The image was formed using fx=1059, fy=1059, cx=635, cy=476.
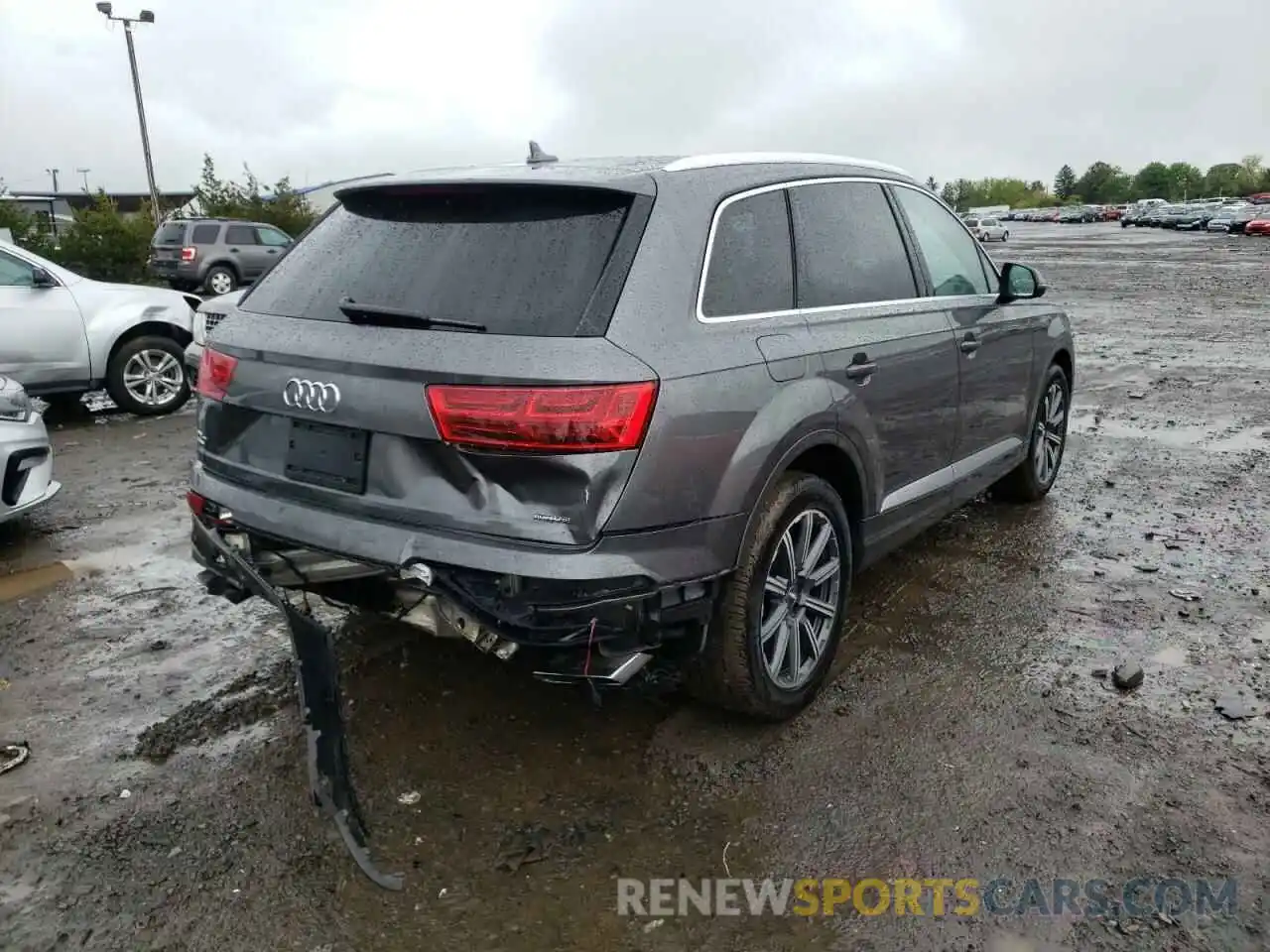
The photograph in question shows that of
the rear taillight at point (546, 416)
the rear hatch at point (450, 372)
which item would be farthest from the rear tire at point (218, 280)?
the rear taillight at point (546, 416)

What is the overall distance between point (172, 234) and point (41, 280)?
15506 mm

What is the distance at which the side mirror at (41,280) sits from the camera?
827cm

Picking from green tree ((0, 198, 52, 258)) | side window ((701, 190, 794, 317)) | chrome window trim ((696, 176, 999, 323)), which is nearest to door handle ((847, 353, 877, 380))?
chrome window trim ((696, 176, 999, 323))

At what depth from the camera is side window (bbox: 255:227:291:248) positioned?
2319cm

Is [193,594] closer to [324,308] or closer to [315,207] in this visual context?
[324,308]

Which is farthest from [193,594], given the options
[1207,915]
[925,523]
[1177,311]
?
[1177,311]

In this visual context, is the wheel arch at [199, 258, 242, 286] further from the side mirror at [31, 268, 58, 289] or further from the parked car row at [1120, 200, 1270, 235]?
the parked car row at [1120, 200, 1270, 235]

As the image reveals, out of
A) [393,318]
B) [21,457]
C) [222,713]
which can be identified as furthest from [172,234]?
[393,318]

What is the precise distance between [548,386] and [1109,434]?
6.44 meters

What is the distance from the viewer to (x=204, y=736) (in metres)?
3.48

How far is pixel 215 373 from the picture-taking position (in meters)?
3.46

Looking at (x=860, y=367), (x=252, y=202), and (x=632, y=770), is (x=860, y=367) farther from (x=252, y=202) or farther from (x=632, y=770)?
(x=252, y=202)

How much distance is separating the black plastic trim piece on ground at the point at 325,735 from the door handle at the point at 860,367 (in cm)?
192

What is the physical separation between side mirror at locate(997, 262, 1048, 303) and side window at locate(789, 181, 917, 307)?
974mm
